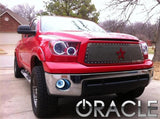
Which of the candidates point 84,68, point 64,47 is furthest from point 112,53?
point 64,47

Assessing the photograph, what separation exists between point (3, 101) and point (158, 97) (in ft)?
10.6

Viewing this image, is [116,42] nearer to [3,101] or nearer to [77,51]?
[77,51]

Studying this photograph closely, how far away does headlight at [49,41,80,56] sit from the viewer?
2.40 m

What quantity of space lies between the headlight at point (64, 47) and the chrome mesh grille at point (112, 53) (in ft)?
0.59

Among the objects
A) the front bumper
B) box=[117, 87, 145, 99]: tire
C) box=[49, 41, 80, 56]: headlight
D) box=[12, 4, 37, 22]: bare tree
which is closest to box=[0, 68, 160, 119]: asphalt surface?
box=[117, 87, 145, 99]: tire

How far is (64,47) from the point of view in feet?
7.94

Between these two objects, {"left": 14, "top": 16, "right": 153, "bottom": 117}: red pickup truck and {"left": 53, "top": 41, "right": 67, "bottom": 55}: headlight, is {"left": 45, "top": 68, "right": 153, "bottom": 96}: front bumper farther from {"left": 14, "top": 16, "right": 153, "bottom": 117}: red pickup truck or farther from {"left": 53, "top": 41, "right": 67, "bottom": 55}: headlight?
{"left": 53, "top": 41, "right": 67, "bottom": 55}: headlight

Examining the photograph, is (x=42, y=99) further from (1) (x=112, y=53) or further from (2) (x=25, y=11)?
(2) (x=25, y=11)

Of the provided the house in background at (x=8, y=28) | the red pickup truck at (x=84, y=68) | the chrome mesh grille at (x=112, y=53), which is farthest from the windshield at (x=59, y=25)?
the house in background at (x=8, y=28)

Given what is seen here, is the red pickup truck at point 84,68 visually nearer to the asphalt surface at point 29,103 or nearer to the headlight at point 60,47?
the headlight at point 60,47

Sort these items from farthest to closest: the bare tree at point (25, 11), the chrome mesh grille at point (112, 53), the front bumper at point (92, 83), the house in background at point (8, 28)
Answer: the bare tree at point (25, 11), the house in background at point (8, 28), the chrome mesh grille at point (112, 53), the front bumper at point (92, 83)

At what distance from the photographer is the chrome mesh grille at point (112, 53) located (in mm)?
2385

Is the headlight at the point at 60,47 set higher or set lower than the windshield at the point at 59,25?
lower
